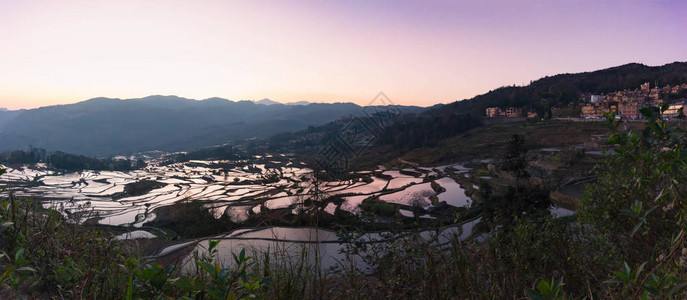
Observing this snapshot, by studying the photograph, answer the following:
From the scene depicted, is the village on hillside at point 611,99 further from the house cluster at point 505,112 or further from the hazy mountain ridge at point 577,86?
the hazy mountain ridge at point 577,86

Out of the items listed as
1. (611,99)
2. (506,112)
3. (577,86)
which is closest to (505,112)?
(506,112)

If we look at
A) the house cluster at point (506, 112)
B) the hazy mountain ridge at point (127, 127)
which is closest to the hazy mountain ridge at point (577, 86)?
the house cluster at point (506, 112)

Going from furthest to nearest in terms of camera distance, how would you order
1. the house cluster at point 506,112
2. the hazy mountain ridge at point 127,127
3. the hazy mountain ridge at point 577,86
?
1. the hazy mountain ridge at point 127,127
2. the house cluster at point 506,112
3. the hazy mountain ridge at point 577,86

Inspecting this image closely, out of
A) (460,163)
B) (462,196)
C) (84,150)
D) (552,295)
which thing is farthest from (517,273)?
(84,150)

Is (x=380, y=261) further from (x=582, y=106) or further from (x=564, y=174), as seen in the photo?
(x=582, y=106)

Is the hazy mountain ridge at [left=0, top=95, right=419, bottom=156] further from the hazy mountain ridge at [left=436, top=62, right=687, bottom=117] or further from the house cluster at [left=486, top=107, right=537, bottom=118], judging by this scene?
the house cluster at [left=486, top=107, right=537, bottom=118]

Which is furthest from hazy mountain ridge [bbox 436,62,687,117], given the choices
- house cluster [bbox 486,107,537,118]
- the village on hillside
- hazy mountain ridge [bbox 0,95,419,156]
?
hazy mountain ridge [bbox 0,95,419,156]

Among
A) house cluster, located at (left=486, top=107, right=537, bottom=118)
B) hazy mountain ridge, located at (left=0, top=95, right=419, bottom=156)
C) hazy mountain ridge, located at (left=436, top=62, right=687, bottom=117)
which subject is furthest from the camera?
hazy mountain ridge, located at (left=0, top=95, right=419, bottom=156)

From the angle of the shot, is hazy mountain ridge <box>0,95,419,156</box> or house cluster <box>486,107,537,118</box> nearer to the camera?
house cluster <box>486,107,537,118</box>
